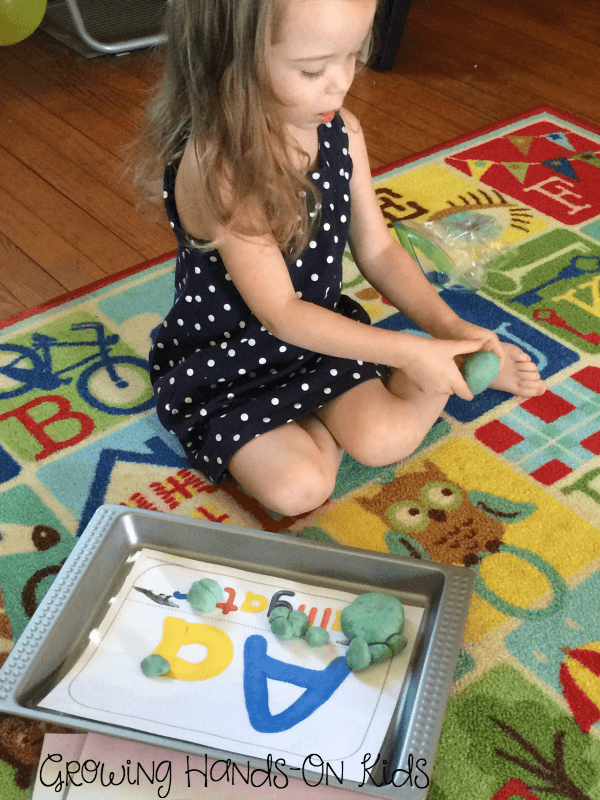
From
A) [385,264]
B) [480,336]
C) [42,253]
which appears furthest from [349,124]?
[42,253]

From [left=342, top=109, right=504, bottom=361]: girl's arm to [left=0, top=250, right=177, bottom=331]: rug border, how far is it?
371 millimetres

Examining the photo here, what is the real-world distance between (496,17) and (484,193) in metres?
1.01

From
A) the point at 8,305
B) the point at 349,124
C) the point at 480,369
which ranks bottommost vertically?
the point at 8,305

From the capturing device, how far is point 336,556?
739 millimetres

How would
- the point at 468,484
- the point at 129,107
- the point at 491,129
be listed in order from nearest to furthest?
the point at 468,484, the point at 491,129, the point at 129,107

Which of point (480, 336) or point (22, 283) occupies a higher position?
point (480, 336)

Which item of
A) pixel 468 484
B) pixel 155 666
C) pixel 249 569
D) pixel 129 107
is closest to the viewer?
pixel 155 666

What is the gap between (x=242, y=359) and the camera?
2.78 feet

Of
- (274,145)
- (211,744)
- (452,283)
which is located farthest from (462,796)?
(452,283)

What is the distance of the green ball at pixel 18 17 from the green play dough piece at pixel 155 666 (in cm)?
138

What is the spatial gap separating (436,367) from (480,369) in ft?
0.17

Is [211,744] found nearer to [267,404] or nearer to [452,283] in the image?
[267,404]

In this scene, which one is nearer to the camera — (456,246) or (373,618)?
(373,618)

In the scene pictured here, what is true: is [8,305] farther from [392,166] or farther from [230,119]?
[392,166]
